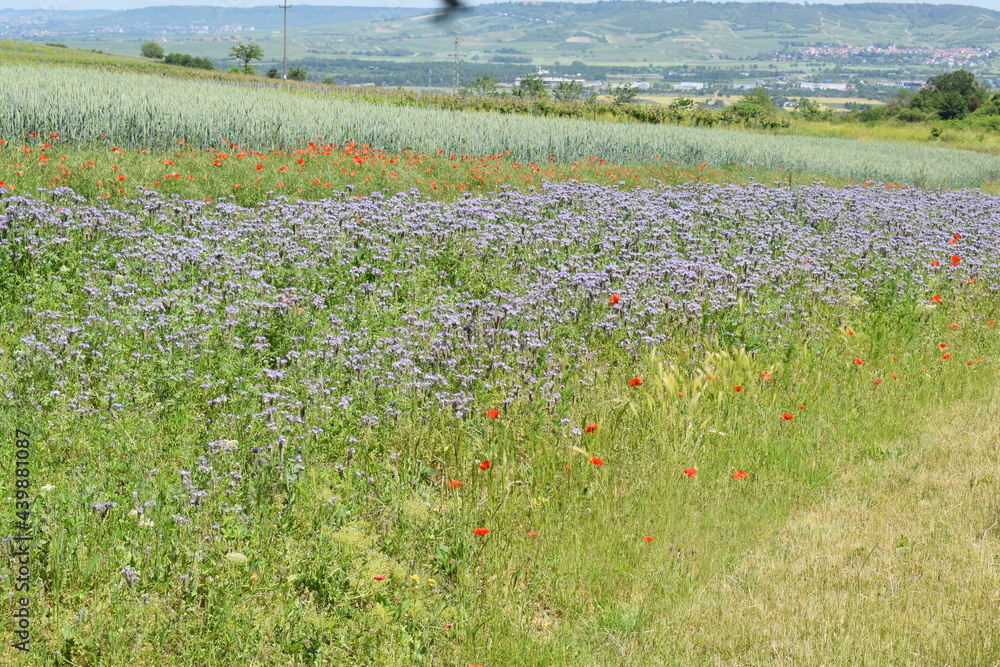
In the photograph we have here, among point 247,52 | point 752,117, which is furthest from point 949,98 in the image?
point 247,52

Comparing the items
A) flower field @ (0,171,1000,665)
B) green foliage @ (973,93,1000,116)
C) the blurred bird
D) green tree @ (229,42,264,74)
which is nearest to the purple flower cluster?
flower field @ (0,171,1000,665)

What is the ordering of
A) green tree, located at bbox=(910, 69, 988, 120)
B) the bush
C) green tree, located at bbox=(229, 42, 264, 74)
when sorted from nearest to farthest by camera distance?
the bush < green tree, located at bbox=(910, 69, 988, 120) < green tree, located at bbox=(229, 42, 264, 74)

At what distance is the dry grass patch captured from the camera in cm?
Result: 366

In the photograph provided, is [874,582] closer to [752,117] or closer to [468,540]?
[468,540]

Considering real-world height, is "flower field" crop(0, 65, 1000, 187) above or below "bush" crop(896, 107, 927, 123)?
below

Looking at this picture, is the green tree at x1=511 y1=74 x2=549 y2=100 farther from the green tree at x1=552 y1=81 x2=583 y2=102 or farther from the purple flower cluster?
the purple flower cluster

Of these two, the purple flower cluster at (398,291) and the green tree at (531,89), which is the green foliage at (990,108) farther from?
the purple flower cluster at (398,291)

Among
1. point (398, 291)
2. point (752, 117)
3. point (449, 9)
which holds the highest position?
point (752, 117)

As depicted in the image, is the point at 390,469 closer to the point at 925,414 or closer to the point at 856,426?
the point at 856,426

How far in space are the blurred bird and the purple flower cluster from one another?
3.34m

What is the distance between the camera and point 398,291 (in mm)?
8172

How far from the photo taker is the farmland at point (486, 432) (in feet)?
11.9

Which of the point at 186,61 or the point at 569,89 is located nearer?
the point at 569,89

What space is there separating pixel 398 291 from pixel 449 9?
6583 millimetres
